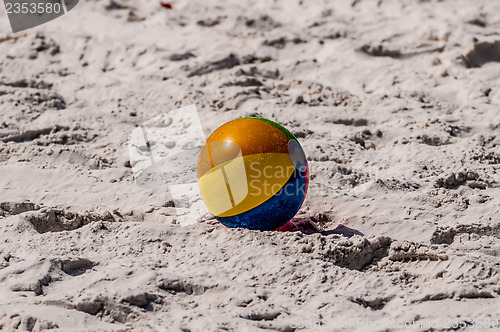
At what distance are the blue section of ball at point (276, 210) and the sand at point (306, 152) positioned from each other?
86 millimetres

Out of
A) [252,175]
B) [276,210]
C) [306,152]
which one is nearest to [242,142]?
[252,175]

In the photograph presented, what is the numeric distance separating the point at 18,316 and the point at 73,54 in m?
3.97

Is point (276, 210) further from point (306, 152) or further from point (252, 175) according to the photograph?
point (306, 152)

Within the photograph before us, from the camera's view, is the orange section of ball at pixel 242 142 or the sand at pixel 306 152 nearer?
the sand at pixel 306 152

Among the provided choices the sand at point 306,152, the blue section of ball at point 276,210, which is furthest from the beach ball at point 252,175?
the sand at point 306,152

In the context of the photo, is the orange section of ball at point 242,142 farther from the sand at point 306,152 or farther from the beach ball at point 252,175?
the sand at point 306,152

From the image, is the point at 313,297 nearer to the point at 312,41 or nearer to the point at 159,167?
the point at 159,167

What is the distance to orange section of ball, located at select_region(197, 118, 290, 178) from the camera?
3025 millimetres

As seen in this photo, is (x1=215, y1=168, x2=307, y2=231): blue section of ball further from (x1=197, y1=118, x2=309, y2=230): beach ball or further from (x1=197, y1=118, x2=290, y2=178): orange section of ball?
(x1=197, y1=118, x2=290, y2=178): orange section of ball

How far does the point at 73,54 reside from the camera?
5855mm

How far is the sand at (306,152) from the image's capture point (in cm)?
251

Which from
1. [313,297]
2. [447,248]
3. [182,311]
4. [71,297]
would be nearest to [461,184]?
[447,248]

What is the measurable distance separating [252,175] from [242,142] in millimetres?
170

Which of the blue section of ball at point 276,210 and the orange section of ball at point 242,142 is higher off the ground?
the orange section of ball at point 242,142
